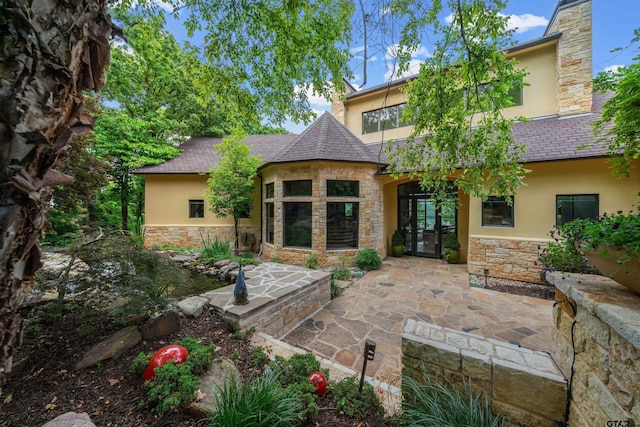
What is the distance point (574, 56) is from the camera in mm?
6414

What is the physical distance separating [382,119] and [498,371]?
9.49 meters

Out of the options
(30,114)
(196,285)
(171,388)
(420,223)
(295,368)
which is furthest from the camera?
(420,223)

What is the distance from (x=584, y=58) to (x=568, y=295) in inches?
Result: 341

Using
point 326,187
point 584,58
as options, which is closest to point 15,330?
point 326,187

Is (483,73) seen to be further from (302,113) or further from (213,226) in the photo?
(213,226)

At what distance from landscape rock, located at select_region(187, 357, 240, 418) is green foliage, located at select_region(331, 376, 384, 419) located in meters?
0.97

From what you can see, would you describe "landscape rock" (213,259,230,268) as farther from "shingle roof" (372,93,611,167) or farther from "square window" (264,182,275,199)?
"shingle roof" (372,93,611,167)

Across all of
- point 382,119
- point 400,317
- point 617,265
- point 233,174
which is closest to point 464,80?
point 617,265

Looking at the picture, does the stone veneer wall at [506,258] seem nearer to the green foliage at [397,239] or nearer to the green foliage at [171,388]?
the green foliage at [397,239]

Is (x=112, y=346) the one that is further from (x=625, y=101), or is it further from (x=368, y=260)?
(x=625, y=101)

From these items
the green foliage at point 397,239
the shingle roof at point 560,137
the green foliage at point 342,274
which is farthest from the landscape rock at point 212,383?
the green foliage at point 397,239

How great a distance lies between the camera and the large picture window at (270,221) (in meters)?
8.45

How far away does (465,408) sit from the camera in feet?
5.69

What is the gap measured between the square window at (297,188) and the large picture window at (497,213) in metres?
5.24
